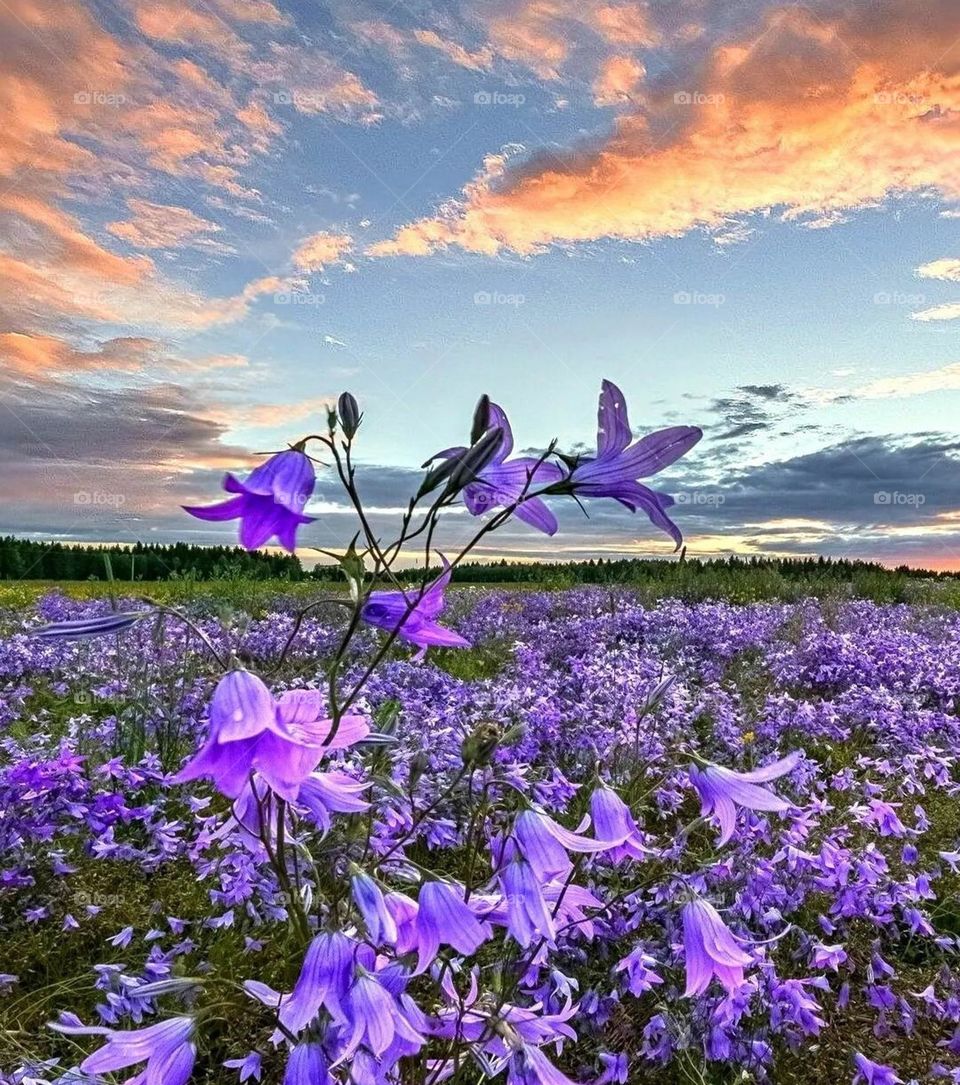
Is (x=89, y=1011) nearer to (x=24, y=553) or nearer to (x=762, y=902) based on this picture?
(x=762, y=902)

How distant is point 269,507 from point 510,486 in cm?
47

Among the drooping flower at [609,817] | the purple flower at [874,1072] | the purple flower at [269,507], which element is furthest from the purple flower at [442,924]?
the purple flower at [874,1072]

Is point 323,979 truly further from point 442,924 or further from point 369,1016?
point 442,924

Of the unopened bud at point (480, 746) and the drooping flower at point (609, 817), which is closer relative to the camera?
the unopened bud at point (480, 746)

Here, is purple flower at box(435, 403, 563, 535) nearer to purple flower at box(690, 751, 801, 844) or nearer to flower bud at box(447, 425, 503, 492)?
flower bud at box(447, 425, 503, 492)

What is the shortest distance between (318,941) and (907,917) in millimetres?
2841

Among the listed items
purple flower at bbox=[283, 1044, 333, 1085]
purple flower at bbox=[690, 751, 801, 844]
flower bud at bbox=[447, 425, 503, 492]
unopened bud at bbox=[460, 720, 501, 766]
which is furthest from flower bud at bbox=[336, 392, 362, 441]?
purple flower at bbox=[283, 1044, 333, 1085]

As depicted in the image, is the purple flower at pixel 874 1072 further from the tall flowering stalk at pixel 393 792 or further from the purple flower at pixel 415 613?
the purple flower at pixel 415 613

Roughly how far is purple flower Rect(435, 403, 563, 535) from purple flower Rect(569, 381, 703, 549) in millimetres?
77

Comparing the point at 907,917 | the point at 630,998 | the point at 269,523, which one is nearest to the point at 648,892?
the point at 630,998

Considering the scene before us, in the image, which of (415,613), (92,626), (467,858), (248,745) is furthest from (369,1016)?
(467,858)

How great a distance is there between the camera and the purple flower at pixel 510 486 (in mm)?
1640

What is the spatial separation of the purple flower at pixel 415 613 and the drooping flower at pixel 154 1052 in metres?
0.80

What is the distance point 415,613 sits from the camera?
5.44 ft
